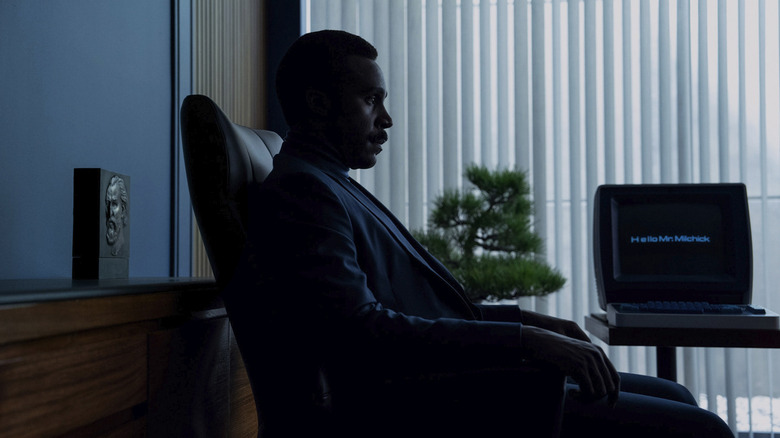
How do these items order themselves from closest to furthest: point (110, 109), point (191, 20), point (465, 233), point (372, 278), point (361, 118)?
1. point (372, 278)
2. point (361, 118)
3. point (110, 109)
4. point (191, 20)
5. point (465, 233)

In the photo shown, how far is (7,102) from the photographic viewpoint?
1495mm

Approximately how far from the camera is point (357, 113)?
1.46m

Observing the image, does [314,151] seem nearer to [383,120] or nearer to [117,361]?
[383,120]

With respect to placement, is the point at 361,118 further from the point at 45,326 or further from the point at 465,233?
the point at 465,233

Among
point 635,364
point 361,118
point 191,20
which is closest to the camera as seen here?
point 361,118

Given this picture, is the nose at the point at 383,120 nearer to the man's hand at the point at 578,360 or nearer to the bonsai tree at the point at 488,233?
the man's hand at the point at 578,360

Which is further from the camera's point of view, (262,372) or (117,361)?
(262,372)

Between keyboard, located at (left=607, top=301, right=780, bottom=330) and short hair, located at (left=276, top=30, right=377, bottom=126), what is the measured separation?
0.86 metres

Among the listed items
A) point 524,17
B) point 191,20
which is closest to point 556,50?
point 524,17

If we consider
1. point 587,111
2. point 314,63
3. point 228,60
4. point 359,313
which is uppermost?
point 228,60

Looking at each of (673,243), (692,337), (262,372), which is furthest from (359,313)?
(673,243)

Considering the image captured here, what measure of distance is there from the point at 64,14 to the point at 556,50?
7.66ft

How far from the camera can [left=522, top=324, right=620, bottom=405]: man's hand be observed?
3.52ft

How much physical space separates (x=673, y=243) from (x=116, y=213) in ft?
4.87
